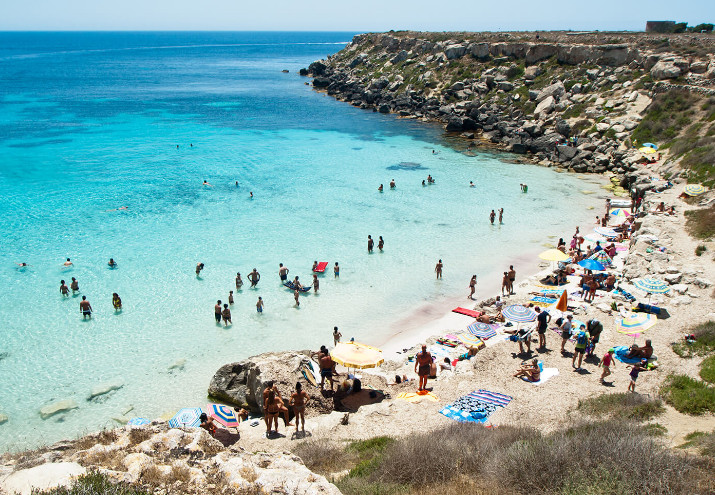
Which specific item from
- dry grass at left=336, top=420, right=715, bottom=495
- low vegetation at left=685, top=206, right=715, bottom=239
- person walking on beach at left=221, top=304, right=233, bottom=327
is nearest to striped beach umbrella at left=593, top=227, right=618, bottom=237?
low vegetation at left=685, top=206, right=715, bottom=239

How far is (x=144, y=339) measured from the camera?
18.2 meters

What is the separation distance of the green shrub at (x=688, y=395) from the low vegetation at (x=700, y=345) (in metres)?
1.98

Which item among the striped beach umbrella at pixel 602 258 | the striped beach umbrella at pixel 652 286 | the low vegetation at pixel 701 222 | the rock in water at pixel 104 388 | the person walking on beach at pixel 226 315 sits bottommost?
the rock in water at pixel 104 388

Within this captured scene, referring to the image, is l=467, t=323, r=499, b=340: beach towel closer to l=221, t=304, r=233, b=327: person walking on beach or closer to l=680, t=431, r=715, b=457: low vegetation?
l=680, t=431, r=715, b=457: low vegetation

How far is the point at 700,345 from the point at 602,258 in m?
9.71

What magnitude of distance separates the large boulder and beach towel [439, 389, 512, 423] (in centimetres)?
4222

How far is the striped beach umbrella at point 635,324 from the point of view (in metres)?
13.8

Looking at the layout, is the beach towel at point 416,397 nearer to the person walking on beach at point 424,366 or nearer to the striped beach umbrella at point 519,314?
the person walking on beach at point 424,366

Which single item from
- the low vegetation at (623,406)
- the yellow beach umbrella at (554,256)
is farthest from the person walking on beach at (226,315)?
the yellow beach umbrella at (554,256)

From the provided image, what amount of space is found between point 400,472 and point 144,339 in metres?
13.3

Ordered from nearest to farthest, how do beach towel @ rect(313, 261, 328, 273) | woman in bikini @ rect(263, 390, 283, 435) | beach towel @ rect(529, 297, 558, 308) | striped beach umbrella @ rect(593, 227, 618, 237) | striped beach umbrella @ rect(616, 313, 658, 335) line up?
woman in bikini @ rect(263, 390, 283, 435) < striped beach umbrella @ rect(616, 313, 658, 335) < beach towel @ rect(529, 297, 558, 308) < beach towel @ rect(313, 261, 328, 273) < striped beach umbrella @ rect(593, 227, 618, 237)

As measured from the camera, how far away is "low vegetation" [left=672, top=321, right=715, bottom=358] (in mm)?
13259

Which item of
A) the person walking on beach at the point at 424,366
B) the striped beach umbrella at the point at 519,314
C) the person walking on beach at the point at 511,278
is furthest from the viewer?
the person walking on beach at the point at 511,278

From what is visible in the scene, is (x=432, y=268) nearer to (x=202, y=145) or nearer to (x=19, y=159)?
(x=202, y=145)
